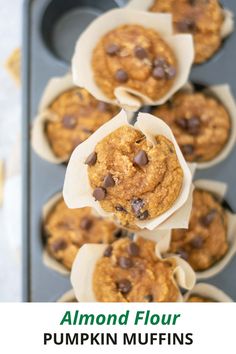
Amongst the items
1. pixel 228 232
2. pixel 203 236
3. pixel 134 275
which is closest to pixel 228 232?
pixel 228 232

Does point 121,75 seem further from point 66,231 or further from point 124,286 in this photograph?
point 124,286

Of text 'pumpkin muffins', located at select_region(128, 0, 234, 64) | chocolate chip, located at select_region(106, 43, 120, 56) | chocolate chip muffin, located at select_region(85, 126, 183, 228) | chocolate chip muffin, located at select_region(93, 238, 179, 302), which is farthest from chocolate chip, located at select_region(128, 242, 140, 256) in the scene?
text 'pumpkin muffins', located at select_region(128, 0, 234, 64)

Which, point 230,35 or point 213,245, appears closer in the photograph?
point 213,245

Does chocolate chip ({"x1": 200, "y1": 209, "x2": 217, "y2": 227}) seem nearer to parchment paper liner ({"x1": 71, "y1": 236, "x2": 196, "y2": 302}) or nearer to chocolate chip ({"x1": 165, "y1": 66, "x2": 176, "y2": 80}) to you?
parchment paper liner ({"x1": 71, "y1": 236, "x2": 196, "y2": 302})
